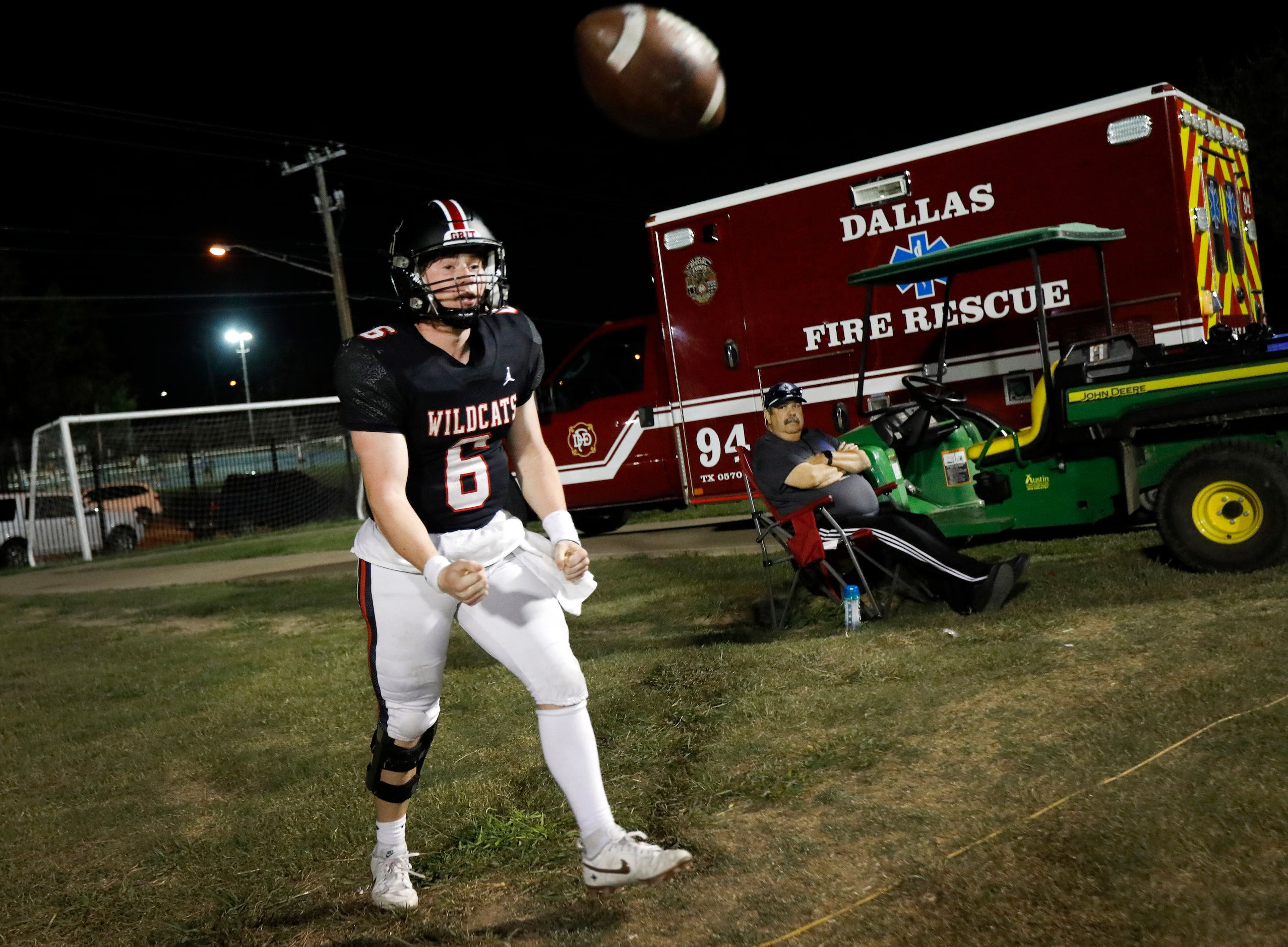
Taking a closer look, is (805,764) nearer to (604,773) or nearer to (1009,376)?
(604,773)

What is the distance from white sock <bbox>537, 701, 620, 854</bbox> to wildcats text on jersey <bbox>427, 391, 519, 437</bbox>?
83cm

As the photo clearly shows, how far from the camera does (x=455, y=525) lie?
138 inches

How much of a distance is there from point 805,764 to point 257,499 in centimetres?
2102

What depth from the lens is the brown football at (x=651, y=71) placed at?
511 cm

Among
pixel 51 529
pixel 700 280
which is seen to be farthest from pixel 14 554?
pixel 700 280

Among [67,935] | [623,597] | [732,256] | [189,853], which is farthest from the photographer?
[732,256]

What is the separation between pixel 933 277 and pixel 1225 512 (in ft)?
8.91

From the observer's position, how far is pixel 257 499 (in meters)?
23.7

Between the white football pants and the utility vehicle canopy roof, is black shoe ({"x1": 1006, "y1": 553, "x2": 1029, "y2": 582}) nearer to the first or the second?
the utility vehicle canopy roof

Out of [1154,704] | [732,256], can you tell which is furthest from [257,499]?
[1154,704]

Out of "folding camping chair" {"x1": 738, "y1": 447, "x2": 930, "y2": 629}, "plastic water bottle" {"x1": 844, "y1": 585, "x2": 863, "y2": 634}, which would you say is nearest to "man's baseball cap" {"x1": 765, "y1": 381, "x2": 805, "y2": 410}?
"folding camping chair" {"x1": 738, "y1": 447, "x2": 930, "y2": 629}

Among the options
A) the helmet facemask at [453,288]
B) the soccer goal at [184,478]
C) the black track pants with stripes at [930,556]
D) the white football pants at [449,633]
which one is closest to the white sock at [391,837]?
the white football pants at [449,633]

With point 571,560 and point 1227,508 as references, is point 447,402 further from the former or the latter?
point 1227,508

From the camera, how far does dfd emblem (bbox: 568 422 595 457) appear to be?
13.1 m
